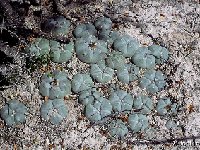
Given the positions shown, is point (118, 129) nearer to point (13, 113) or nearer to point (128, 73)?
point (128, 73)

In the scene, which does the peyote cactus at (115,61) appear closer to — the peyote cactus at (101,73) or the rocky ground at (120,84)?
the peyote cactus at (101,73)

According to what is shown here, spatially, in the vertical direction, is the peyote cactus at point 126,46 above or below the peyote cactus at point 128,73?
above

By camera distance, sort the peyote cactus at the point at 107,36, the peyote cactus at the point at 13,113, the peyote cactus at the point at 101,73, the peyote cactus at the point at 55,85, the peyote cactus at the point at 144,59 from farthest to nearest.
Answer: the peyote cactus at the point at 107,36 < the peyote cactus at the point at 144,59 < the peyote cactus at the point at 101,73 < the peyote cactus at the point at 55,85 < the peyote cactus at the point at 13,113

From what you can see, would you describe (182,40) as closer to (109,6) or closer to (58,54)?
(109,6)

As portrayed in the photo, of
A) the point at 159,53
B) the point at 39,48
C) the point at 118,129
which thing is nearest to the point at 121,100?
the point at 118,129

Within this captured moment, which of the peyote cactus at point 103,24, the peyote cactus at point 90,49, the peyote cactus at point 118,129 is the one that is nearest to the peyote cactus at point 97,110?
the peyote cactus at point 118,129

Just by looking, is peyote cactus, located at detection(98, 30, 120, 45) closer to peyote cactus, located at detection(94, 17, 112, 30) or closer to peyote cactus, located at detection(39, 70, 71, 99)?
peyote cactus, located at detection(94, 17, 112, 30)

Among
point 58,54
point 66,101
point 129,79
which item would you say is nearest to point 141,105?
point 129,79

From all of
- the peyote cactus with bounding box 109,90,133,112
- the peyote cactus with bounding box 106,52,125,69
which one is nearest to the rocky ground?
the peyote cactus with bounding box 109,90,133,112
